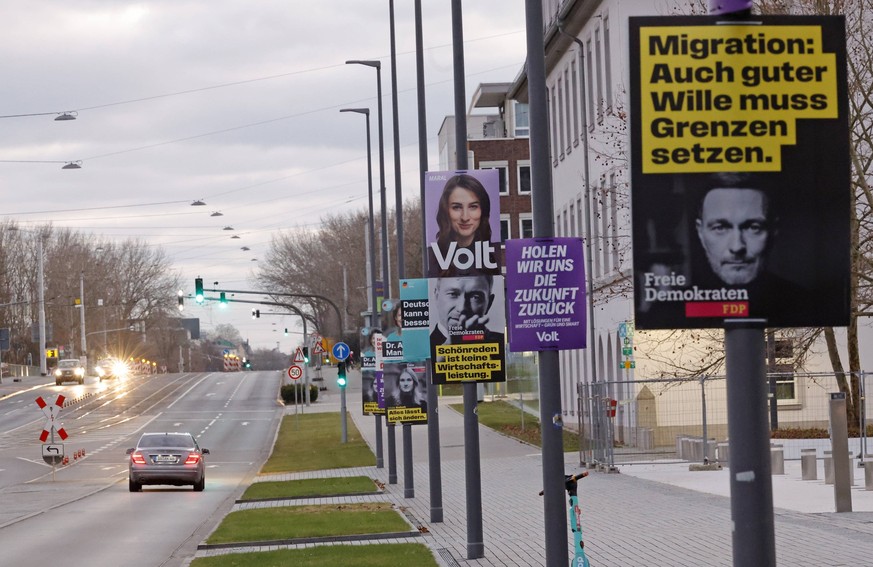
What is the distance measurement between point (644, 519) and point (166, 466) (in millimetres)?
17791

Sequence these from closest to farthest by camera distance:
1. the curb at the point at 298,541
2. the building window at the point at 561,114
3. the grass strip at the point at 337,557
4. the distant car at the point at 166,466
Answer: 1. the grass strip at the point at 337,557
2. the curb at the point at 298,541
3. the distant car at the point at 166,466
4. the building window at the point at 561,114

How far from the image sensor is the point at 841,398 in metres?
18.8

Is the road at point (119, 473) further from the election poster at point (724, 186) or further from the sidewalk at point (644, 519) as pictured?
the election poster at point (724, 186)

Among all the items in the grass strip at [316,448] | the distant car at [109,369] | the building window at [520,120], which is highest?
the building window at [520,120]

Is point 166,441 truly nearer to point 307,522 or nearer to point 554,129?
point 307,522

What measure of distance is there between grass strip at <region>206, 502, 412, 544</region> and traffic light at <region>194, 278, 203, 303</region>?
38.4m

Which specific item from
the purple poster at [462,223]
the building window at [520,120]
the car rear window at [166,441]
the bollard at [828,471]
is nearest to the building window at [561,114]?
the car rear window at [166,441]

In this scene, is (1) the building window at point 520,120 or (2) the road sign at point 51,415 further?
(1) the building window at point 520,120

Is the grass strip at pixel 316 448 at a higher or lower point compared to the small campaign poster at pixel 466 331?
lower

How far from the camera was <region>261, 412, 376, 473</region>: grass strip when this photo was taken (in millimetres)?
42719

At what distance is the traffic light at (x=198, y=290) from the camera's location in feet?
212

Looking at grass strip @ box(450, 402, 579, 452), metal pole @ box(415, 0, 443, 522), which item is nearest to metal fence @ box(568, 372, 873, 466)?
grass strip @ box(450, 402, 579, 452)

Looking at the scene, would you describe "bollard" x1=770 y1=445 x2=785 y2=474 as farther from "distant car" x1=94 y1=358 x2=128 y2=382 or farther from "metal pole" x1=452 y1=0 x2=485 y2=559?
"distant car" x1=94 y1=358 x2=128 y2=382

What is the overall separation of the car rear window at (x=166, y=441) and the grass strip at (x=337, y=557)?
18268 millimetres
